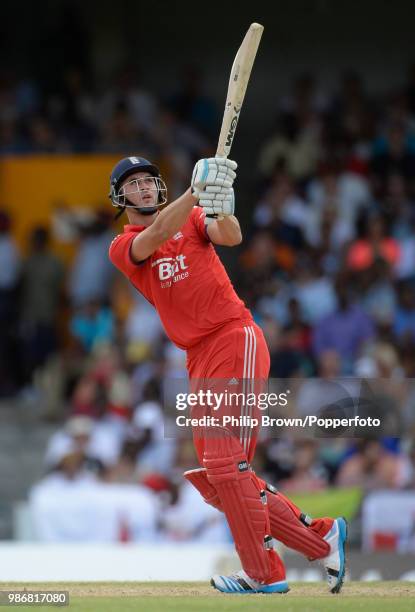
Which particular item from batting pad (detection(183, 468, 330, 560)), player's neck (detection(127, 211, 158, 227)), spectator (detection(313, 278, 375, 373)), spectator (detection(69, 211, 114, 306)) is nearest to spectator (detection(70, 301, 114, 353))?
spectator (detection(69, 211, 114, 306))

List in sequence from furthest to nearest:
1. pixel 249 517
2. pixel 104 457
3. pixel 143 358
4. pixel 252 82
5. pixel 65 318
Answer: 1. pixel 252 82
2. pixel 65 318
3. pixel 143 358
4. pixel 104 457
5. pixel 249 517

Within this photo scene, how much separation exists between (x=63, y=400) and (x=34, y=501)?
8.51 feet

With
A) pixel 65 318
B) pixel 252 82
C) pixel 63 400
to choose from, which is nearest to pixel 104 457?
pixel 63 400

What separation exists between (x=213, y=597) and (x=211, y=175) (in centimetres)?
205

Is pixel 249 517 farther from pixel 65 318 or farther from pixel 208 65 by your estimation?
pixel 208 65

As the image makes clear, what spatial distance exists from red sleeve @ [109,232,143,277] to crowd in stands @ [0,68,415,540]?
4.15 meters

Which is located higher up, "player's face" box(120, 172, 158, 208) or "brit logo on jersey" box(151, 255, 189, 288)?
"player's face" box(120, 172, 158, 208)

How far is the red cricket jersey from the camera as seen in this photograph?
7355 millimetres

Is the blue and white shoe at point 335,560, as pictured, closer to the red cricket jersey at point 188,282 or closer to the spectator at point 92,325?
the red cricket jersey at point 188,282

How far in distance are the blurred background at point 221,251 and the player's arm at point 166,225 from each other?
4002 millimetres

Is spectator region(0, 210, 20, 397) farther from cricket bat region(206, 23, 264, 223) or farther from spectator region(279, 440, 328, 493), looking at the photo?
cricket bat region(206, 23, 264, 223)

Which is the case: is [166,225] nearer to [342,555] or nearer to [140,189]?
[140,189]

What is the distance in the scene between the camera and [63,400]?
15109 mm

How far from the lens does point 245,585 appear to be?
7430 mm
